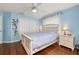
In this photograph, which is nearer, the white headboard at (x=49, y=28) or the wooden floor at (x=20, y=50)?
the wooden floor at (x=20, y=50)

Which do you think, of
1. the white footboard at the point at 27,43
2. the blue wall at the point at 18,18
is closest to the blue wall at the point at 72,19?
the blue wall at the point at 18,18

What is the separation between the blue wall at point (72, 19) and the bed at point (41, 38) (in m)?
0.21

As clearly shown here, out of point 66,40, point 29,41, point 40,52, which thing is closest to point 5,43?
point 29,41

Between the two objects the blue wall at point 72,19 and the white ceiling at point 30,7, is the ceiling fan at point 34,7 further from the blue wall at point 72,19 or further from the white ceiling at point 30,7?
the blue wall at point 72,19

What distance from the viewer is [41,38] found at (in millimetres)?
1631

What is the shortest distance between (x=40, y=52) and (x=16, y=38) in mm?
501

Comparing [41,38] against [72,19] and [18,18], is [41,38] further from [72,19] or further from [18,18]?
[72,19]

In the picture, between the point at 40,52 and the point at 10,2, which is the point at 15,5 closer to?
the point at 10,2

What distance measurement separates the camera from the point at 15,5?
1.49 m

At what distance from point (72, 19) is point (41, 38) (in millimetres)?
658

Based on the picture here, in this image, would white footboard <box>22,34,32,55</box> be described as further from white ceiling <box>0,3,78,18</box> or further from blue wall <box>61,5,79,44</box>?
blue wall <box>61,5,79,44</box>

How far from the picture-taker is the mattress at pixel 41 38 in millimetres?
1584

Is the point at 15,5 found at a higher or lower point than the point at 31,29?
higher

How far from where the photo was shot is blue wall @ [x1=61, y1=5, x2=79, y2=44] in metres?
1.57
